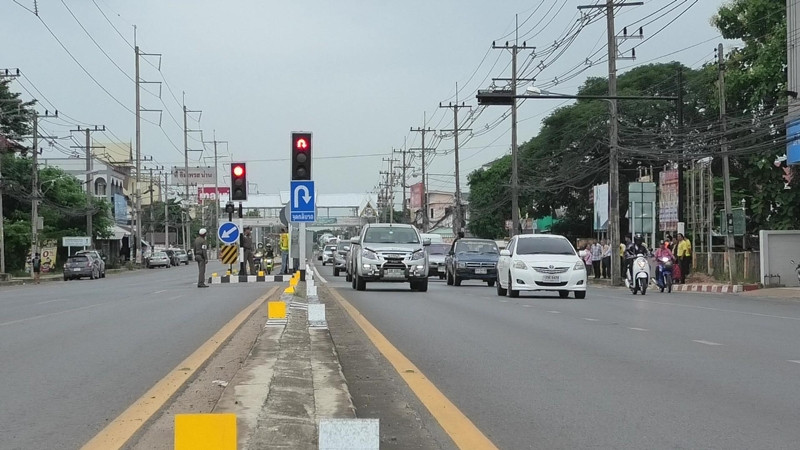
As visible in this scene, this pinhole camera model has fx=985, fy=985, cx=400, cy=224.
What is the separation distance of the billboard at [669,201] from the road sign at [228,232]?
20.6 meters

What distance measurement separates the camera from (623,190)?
6269 cm

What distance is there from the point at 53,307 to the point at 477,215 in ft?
233

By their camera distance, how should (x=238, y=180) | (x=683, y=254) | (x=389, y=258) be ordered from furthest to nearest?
1. (x=683, y=254)
2. (x=389, y=258)
3. (x=238, y=180)

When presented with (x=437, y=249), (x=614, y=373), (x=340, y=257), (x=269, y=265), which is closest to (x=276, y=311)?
(x=614, y=373)

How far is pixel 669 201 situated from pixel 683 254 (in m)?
9.95

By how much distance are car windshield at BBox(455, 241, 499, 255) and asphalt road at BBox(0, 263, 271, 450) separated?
50.2 ft

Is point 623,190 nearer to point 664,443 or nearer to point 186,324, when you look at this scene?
point 186,324

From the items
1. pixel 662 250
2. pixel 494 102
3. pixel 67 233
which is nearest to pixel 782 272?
pixel 662 250

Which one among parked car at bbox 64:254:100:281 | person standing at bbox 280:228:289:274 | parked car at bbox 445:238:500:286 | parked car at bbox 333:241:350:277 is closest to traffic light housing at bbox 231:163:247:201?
person standing at bbox 280:228:289:274

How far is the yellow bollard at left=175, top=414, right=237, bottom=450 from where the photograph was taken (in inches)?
166

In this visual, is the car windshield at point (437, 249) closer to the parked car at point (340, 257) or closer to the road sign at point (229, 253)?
the parked car at point (340, 257)

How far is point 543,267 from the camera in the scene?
2495 cm

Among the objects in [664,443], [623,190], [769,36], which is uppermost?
[769,36]

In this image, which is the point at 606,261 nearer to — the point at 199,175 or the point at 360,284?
the point at 360,284
